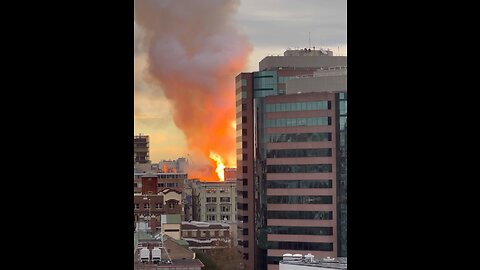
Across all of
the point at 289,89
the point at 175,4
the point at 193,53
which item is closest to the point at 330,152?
the point at 289,89

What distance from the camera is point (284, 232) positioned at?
1166cm

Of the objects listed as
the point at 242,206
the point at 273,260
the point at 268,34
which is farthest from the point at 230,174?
the point at 273,260

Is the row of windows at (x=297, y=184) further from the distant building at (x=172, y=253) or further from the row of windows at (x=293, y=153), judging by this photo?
the distant building at (x=172, y=253)

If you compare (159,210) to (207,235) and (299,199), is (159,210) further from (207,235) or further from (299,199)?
(299,199)

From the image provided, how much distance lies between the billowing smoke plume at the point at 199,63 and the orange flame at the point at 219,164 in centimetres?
5

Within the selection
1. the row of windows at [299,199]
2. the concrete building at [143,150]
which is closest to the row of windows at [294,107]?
the row of windows at [299,199]

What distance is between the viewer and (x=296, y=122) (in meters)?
11.3

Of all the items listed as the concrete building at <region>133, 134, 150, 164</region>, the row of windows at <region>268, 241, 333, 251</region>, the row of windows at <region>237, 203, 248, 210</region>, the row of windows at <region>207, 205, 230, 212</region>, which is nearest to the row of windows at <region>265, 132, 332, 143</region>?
the row of windows at <region>237, 203, 248, 210</region>

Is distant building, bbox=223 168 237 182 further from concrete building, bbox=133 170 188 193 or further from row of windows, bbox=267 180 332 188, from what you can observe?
row of windows, bbox=267 180 332 188

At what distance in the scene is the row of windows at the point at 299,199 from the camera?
1111 centimetres
